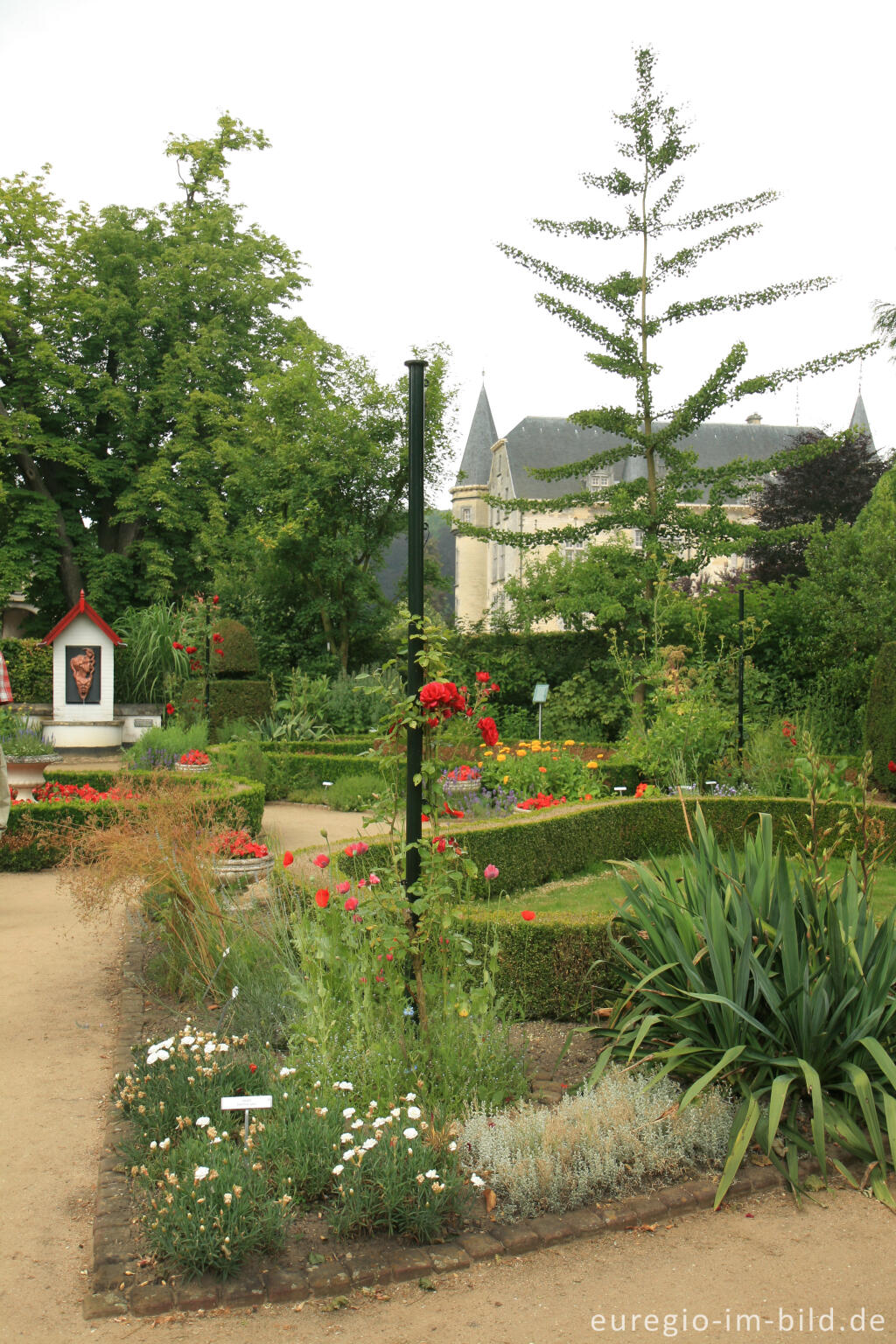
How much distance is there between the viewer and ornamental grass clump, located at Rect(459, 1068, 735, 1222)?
9.15 ft

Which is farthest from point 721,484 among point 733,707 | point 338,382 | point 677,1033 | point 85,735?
point 677,1033

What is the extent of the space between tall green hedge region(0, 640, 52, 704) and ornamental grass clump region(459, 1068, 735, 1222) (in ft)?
48.8

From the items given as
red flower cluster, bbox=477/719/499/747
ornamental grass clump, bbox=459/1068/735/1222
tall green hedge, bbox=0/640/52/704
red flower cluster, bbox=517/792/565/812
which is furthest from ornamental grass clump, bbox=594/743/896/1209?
tall green hedge, bbox=0/640/52/704

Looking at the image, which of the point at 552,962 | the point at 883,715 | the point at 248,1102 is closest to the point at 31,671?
the point at 883,715

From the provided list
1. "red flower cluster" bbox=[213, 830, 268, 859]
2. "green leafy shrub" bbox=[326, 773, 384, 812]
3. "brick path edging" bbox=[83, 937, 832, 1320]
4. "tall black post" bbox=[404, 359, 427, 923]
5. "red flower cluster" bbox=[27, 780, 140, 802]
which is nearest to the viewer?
"brick path edging" bbox=[83, 937, 832, 1320]

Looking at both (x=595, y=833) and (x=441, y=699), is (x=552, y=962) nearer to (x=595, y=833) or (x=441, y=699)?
(x=441, y=699)

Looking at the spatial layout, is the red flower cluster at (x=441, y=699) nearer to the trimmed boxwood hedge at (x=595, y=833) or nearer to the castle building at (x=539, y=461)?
the trimmed boxwood hedge at (x=595, y=833)

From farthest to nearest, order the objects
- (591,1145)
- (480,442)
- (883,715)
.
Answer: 1. (480,442)
2. (883,715)
3. (591,1145)

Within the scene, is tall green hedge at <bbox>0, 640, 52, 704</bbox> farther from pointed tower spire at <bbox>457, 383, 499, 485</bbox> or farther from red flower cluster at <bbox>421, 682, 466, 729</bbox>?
pointed tower spire at <bbox>457, 383, 499, 485</bbox>

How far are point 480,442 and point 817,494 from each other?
65.7ft

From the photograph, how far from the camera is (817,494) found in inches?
867

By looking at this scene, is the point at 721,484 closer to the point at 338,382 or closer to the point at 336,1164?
the point at 338,382

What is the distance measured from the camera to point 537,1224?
2.68 metres

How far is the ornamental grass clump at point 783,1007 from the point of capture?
2969 mm
